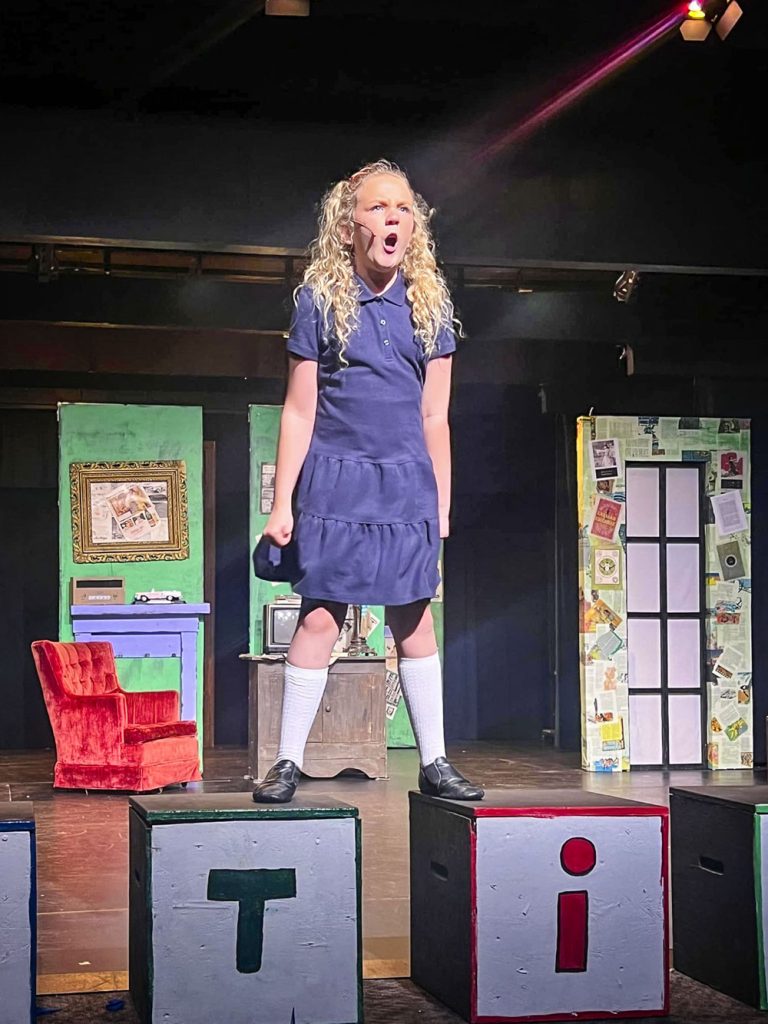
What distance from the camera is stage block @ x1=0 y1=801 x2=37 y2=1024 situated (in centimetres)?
293

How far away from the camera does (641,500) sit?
32.2 ft

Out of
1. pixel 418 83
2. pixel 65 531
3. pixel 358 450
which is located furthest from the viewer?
pixel 65 531

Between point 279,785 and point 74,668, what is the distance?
5643 millimetres

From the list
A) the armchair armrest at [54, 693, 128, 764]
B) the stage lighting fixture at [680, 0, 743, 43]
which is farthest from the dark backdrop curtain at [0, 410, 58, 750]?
the stage lighting fixture at [680, 0, 743, 43]

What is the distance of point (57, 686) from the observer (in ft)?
27.5

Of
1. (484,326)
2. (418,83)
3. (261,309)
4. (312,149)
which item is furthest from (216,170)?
(484,326)

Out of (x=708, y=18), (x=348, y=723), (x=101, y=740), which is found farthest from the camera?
(x=348, y=723)

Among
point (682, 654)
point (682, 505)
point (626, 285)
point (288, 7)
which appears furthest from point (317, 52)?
point (682, 654)

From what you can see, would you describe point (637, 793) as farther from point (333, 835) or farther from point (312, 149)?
point (333, 835)

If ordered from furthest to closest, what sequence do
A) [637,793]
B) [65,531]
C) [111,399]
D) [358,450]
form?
[111,399] < [65,531] < [637,793] < [358,450]

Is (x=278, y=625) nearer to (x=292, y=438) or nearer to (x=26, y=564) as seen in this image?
(x=26, y=564)

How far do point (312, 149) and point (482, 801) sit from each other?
→ 4.15m

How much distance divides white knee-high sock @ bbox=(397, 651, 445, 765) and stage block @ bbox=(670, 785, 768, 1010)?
0.70 m

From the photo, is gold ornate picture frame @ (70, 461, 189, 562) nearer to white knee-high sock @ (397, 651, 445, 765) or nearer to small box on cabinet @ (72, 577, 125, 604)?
small box on cabinet @ (72, 577, 125, 604)
